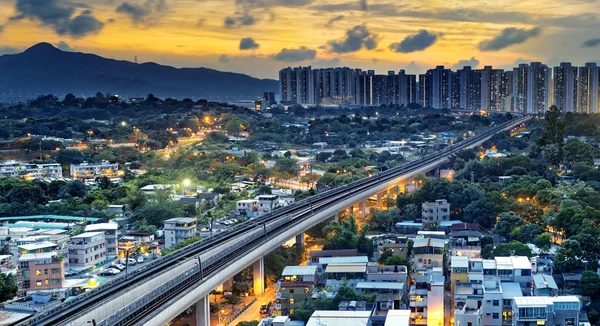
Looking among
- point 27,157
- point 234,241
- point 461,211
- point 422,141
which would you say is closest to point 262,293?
point 234,241

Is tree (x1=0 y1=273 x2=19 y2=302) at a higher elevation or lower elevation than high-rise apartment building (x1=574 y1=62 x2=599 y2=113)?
lower

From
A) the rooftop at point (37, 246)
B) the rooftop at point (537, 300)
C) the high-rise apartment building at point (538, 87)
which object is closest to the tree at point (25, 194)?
the rooftop at point (37, 246)

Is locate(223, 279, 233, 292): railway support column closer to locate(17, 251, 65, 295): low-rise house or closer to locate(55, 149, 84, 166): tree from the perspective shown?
locate(17, 251, 65, 295): low-rise house

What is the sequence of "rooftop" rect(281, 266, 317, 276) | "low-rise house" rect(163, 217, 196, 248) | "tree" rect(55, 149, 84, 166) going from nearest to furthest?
"rooftop" rect(281, 266, 317, 276) < "low-rise house" rect(163, 217, 196, 248) < "tree" rect(55, 149, 84, 166)

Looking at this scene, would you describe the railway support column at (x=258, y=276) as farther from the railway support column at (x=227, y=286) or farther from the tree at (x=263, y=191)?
the tree at (x=263, y=191)

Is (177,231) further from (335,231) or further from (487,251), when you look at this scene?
(487,251)

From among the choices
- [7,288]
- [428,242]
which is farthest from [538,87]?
[7,288]

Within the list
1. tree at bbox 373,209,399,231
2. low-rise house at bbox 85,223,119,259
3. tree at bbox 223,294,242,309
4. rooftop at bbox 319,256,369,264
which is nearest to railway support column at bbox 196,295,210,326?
tree at bbox 223,294,242,309

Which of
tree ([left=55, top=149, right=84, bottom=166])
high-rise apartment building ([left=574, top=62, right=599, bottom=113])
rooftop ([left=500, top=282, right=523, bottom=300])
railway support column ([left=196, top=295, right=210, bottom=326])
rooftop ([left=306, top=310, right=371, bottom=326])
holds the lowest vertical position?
railway support column ([left=196, top=295, right=210, bottom=326])

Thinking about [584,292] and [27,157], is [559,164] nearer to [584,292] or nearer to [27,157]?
[584,292]
